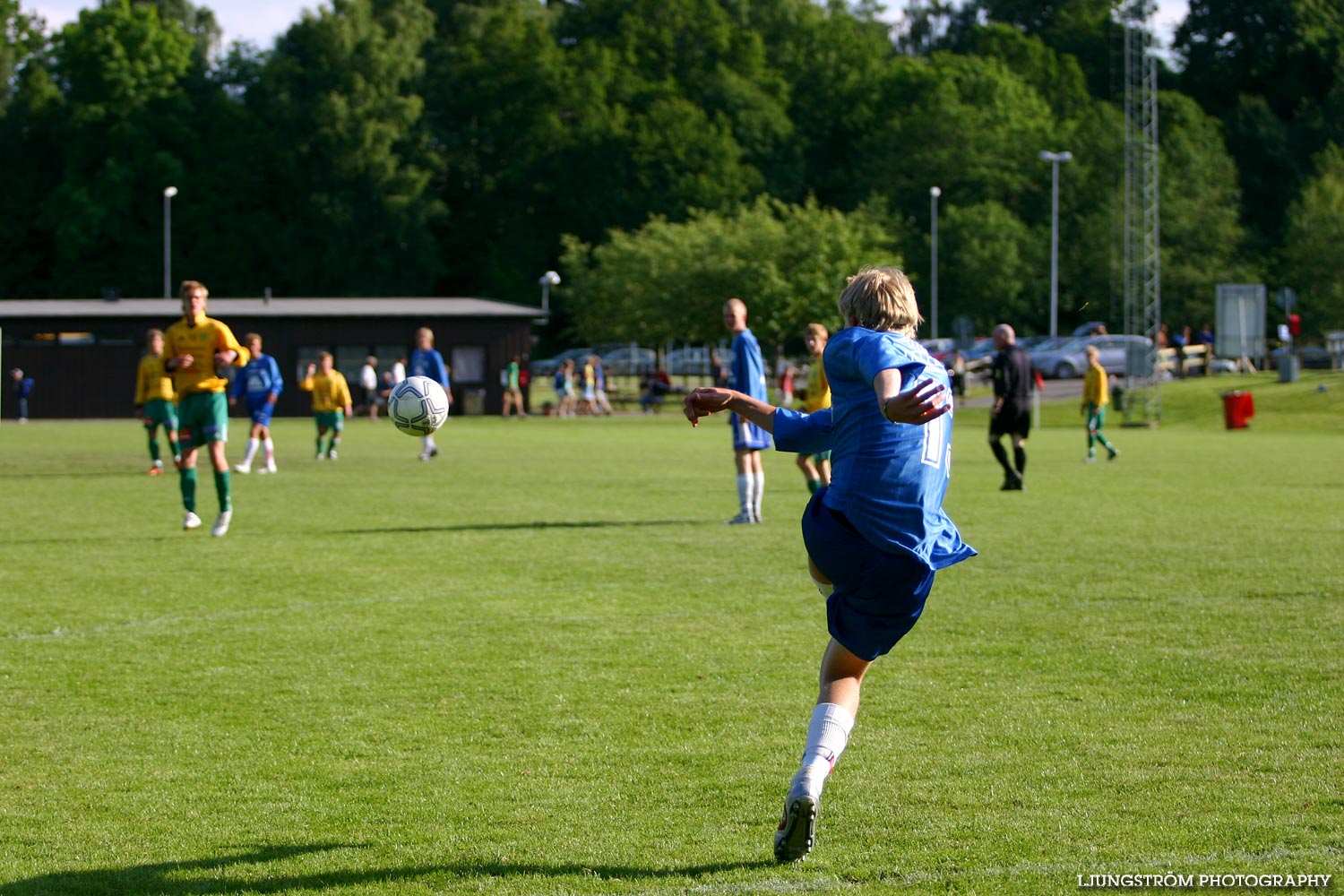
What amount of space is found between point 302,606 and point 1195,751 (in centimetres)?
599

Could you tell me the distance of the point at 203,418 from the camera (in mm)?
12984

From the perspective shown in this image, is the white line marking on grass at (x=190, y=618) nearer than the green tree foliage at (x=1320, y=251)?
Yes

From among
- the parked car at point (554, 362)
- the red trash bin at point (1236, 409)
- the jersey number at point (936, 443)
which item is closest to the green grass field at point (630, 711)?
the jersey number at point (936, 443)

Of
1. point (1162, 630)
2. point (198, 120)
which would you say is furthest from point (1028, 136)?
point (1162, 630)

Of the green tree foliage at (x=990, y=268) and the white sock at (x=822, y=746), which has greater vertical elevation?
the green tree foliage at (x=990, y=268)

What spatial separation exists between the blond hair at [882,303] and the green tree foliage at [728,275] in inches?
1902

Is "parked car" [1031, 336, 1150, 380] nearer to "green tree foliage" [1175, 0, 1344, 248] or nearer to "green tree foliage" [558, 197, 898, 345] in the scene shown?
"green tree foliage" [558, 197, 898, 345]

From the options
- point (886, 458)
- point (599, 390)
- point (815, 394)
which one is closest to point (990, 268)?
point (599, 390)

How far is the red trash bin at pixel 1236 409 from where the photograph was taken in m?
36.9

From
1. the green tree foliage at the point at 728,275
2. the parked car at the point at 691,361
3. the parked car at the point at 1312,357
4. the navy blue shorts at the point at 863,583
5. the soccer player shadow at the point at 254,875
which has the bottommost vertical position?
the soccer player shadow at the point at 254,875

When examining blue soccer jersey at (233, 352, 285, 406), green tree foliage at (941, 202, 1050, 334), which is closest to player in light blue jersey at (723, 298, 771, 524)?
blue soccer jersey at (233, 352, 285, 406)

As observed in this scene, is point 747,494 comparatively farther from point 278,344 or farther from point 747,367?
point 278,344

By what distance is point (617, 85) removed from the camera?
79688 millimetres

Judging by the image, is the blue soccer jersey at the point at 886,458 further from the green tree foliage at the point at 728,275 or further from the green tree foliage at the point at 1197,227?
the green tree foliage at the point at 1197,227
